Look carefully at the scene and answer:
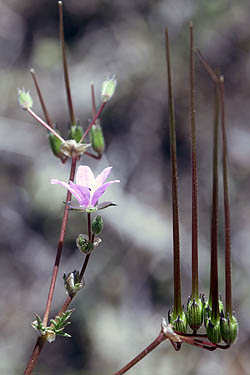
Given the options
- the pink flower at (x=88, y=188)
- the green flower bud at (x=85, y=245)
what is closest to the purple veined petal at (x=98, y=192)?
the pink flower at (x=88, y=188)

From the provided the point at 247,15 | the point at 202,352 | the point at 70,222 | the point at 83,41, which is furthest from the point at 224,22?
the point at 202,352

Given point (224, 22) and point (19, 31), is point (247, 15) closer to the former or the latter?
point (224, 22)

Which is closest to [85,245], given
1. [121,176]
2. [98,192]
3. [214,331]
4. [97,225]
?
[97,225]

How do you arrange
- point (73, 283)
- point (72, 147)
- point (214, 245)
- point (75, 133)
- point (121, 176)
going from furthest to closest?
1. point (121, 176)
2. point (75, 133)
3. point (72, 147)
4. point (73, 283)
5. point (214, 245)

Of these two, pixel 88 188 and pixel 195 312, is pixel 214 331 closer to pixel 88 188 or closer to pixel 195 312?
pixel 195 312

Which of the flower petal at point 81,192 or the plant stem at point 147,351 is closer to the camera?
the plant stem at point 147,351

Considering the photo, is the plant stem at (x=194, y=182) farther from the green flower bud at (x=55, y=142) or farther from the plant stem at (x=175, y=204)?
the green flower bud at (x=55, y=142)

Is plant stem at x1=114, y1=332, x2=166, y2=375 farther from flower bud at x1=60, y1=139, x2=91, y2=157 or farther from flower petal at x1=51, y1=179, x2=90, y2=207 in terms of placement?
flower bud at x1=60, y1=139, x2=91, y2=157
